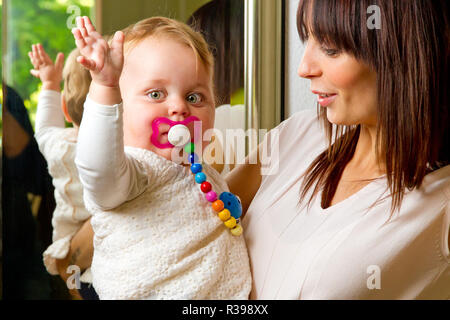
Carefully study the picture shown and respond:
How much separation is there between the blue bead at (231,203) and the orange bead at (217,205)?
0.04 ft

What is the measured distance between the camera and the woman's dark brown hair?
1.91 ft

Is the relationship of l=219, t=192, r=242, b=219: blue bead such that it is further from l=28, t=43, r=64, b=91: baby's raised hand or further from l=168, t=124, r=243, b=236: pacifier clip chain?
l=28, t=43, r=64, b=91: baby's raised hand

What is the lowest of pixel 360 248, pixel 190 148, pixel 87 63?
pixel 360 248

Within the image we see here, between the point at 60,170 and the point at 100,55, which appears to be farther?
the point at 60,170

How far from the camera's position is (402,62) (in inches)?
23.0

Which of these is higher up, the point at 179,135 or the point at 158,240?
the point at 179,135

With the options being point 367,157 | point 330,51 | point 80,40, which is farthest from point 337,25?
point 80,40

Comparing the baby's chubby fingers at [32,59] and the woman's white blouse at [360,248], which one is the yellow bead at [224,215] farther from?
the baby's chubby fingers at [32,59]

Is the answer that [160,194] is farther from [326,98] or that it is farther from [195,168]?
[326,98]

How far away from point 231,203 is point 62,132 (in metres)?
0.22

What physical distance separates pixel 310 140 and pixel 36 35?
0.38m

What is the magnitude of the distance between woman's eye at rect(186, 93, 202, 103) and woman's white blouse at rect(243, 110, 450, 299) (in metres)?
0.18

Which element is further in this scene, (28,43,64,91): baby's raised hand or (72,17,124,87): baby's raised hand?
(28,43,64,91): baby's raised hand

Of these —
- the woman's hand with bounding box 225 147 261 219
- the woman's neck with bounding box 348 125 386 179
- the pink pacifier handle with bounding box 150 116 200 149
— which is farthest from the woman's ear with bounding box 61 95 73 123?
the woman's neck with bounding box 348 125 386 179
